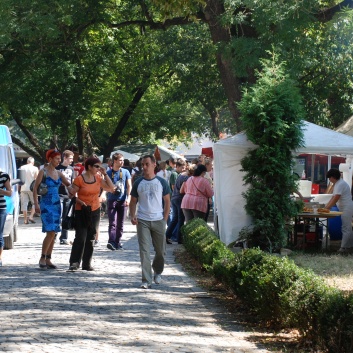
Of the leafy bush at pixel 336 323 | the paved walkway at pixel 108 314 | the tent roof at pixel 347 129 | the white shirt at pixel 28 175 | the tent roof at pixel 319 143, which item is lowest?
the paved walkway at pixel 108 314

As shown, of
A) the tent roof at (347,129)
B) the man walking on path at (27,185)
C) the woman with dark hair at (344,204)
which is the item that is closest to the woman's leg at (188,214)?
the woman with dark hair at (344,204)

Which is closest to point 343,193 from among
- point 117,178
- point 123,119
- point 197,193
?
point 197,193

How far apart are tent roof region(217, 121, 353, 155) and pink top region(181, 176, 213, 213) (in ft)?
5.44

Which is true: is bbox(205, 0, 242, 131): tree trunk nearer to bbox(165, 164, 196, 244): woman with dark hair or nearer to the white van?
bbox(165, 164, 196, 244): woman with dark hair

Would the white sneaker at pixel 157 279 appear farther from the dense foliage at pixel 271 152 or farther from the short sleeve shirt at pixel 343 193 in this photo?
the short sleeve shirt at pixel 343 193

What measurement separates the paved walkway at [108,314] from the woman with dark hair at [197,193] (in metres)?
4.12

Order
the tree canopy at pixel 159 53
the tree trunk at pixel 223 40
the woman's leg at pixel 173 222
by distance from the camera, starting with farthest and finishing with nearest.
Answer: the tree trunk at pixel 223 40 < the tree canopy at pixel 159 53 < the woman's leg at pixel 173 222

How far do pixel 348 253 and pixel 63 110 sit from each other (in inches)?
755

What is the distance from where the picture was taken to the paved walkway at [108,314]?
795cm

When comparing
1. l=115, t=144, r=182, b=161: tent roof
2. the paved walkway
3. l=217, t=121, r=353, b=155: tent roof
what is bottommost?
the paved walkway

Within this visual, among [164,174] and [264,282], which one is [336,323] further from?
[164,174]

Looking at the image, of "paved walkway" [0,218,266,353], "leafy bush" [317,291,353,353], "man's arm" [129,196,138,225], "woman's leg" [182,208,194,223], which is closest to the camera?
"leafy bush" [317,291,353,353]

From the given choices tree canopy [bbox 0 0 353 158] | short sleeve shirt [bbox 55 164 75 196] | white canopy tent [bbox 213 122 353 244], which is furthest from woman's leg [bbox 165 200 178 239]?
tree canopy [bbox 0 0 353 158]

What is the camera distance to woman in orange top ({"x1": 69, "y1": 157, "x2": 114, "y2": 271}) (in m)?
13.4
